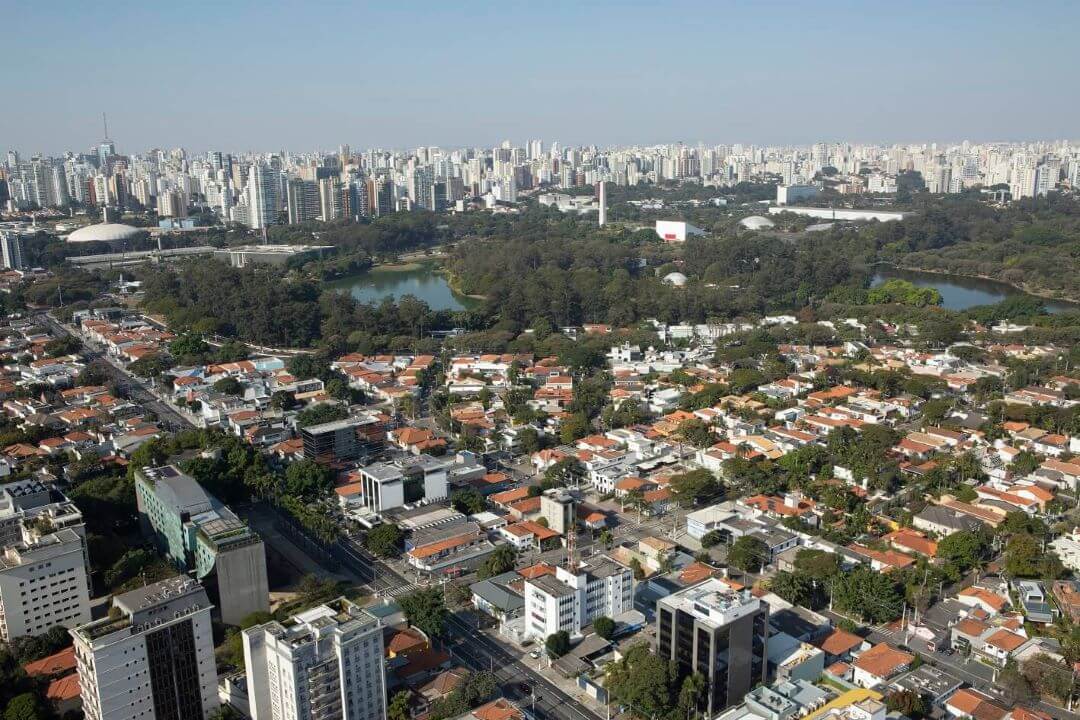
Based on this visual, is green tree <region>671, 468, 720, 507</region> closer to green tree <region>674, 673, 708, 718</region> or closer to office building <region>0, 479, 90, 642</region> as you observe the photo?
green tree <region>674, 673, 708, 718</region>

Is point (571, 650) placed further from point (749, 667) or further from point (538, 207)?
point (538, 207)

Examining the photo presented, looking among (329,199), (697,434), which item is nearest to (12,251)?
(329,199)

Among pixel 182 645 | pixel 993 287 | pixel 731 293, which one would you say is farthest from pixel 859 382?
pixel 993 287

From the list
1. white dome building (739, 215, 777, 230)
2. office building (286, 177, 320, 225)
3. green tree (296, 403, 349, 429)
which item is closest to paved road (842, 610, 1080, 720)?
green tree (296, 403, 349, 429)

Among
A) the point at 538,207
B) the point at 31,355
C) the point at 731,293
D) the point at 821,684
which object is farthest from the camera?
the point at 538,207

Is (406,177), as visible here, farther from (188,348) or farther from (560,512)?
(560,512)
